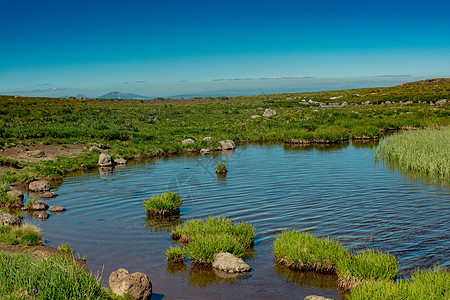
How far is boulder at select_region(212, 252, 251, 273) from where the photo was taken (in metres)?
10.5

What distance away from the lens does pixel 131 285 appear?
351 inches

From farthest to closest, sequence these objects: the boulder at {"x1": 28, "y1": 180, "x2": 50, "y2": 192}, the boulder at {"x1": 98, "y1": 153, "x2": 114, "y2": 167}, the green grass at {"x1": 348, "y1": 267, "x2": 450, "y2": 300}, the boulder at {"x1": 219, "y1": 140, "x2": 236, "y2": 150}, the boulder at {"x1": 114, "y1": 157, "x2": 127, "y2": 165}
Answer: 1. the boulder at {"x1": 219, "y1": 140, "x2": 236, "y2": 150}
2. the boulder at {"x1": 114, "y1": 157, "x2": 127, "y2": 165}
3. the boulder at {"x1": 98, "y1": 153, "x2": 114, "y2": 167}
4. the boulder at {"x1": 28, "y1": 180, "x2": 50, "y2": 192}
5. the green grass at {"x1": 348, "y1": 267, "x2": 450, "y2": 300}

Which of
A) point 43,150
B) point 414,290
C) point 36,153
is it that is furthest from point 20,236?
point 43,150

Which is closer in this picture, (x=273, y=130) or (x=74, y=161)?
(x=74, y=161)

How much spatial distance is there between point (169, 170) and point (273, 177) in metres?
7.90

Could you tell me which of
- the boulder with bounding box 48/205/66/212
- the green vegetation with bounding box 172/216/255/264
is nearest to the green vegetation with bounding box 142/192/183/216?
the green vegetation with bounding box 172/216/255/264

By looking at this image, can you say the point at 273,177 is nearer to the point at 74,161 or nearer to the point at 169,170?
the point at 169,170

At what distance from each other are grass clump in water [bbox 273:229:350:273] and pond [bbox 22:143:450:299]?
0.30 metres

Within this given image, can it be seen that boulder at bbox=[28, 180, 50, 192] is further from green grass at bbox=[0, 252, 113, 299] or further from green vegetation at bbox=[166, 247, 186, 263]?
green grass at bbox=[0, 252, 113, 299]

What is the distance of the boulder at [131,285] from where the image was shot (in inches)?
349

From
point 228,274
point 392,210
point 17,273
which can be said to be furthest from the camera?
point 392,210

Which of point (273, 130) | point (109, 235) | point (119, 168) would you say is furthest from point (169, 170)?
point (273, 130)

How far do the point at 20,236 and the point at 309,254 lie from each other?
31.3 ft

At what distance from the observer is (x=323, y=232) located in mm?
13148
